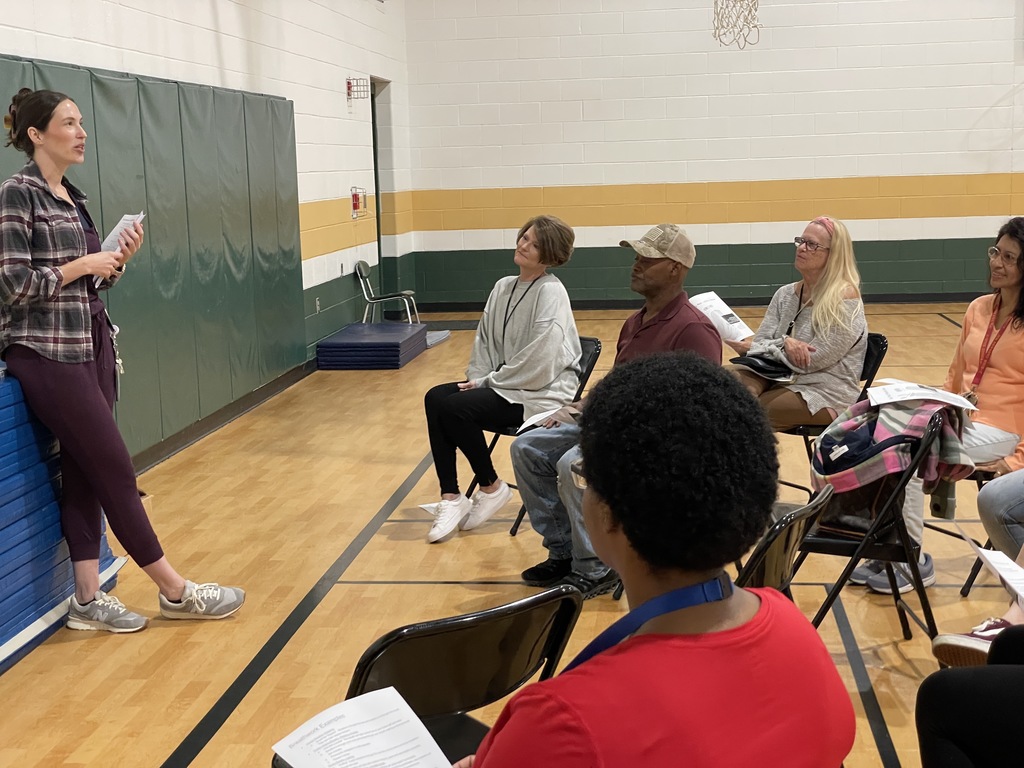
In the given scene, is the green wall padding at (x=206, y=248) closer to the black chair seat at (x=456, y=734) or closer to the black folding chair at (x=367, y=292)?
the black folding chair at (x=367, y=292)

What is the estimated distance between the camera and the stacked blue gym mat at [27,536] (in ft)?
10.4

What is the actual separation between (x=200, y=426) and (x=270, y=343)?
3.89 ft

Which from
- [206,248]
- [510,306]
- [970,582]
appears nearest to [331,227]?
[206,248]

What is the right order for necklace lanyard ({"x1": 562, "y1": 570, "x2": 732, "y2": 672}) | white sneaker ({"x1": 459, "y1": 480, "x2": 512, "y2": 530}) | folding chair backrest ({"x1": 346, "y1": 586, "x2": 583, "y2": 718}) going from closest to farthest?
necklace lanyard ({"x1": 562, "y1": 570, "x2": 732, "y2": 672}), folding chair backrest ({"x1": 346, "y1": 586, "x2": 583, "y2": 718}), white sneaker ({"x1": 459, "y1": 480, "x2": 512, "y2": 530})

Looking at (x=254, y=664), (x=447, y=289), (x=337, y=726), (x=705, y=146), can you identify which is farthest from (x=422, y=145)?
(x=337, y=726)

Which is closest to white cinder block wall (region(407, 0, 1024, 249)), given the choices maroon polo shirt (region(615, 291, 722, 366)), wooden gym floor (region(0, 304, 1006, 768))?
wooden gym floor (region(0, 304, 1006, 768))

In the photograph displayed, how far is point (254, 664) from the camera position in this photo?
321 cm

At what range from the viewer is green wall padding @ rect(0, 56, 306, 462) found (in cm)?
507

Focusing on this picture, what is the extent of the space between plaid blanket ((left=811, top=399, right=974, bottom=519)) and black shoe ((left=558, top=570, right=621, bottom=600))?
91 centimetres

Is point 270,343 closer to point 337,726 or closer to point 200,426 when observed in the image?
point 200,426

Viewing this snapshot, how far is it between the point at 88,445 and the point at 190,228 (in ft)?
9.78

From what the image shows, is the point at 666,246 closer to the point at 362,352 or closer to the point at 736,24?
the point at 362,352

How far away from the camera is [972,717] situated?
67.9 inches

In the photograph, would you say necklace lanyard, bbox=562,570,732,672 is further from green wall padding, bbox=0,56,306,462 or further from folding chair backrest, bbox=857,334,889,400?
green wall padding, bbox=0,56,306,462
